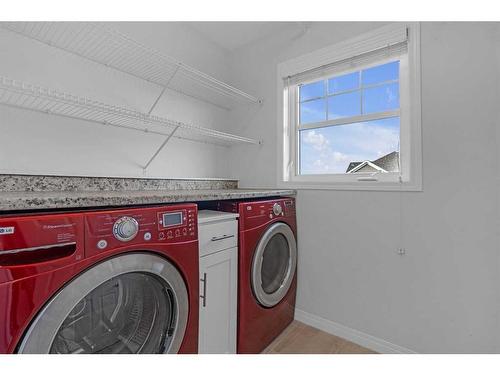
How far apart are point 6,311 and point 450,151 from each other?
2041 millimetres

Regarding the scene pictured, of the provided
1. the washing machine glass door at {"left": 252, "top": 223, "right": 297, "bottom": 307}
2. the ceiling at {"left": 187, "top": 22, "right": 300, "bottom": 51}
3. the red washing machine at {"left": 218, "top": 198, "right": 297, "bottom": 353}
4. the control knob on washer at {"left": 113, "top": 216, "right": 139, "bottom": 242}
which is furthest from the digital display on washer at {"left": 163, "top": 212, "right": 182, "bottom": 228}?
the ceiling at {"left": 187, "top": 22, "right": 300, "bottom": 51}

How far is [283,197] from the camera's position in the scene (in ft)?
6.52

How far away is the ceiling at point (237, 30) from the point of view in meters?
2.10

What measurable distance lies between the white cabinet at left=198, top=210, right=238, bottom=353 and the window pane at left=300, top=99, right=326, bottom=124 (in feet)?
3.83

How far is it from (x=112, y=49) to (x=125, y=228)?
1.18m

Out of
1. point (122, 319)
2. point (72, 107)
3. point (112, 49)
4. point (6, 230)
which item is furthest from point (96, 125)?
point (122, 319)

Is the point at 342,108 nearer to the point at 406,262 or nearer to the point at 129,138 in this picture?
the point at 406,262

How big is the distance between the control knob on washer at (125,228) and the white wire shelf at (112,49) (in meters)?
0.99

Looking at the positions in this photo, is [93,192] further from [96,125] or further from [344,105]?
[344,105]

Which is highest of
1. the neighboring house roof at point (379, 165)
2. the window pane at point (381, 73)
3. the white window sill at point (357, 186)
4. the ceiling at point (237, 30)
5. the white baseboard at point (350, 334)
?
the ceiling at point (237, 30)

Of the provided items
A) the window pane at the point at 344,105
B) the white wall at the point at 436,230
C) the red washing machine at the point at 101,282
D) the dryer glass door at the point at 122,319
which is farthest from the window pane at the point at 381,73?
the dryer glass door at the point at 122,319

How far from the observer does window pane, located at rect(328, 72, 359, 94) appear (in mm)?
1891

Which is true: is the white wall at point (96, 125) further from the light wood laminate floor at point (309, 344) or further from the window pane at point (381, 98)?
the light wood laminate floor at point (309, 344)
